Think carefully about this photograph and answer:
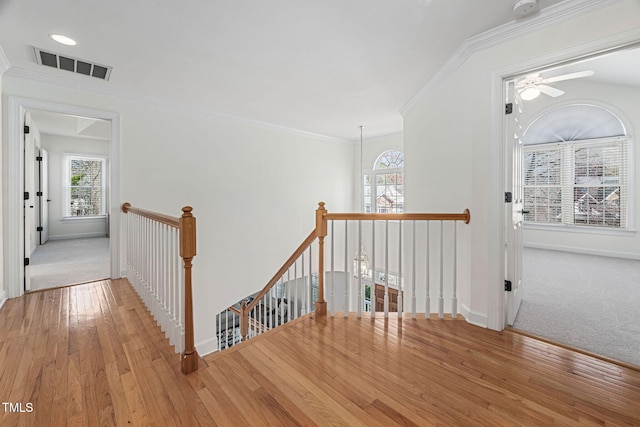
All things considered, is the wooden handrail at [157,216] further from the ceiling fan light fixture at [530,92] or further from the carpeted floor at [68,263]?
the ceiling fan light fixture at [530,92]

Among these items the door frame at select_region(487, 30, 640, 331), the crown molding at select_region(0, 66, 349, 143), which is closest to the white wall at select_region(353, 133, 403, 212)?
the crown molding at select_region(0, 66, 349, 143)

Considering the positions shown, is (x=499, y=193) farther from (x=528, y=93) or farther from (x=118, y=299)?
(x=118, y=299)

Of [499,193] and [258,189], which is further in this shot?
[258,189]

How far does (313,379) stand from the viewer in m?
1.67

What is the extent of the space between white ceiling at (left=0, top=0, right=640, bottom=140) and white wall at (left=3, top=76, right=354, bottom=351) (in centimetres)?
33

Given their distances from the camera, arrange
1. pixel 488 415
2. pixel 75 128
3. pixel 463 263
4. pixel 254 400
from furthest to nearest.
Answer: pixel 75 128 < pixel 463 263 < pixel 254 400 < pixel 488 415

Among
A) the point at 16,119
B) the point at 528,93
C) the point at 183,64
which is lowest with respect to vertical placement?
the point at 16,119

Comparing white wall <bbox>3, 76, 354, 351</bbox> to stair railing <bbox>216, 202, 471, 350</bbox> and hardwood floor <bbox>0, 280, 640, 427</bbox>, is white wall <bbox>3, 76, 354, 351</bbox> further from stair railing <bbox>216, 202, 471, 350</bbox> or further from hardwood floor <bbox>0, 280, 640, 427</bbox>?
hardwood floor <bbox>0, 280, 640, 427</bbox>

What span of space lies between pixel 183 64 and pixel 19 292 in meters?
2.93

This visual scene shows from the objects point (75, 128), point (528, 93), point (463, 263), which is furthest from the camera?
point (75, 128)

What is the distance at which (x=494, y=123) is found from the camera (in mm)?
2240

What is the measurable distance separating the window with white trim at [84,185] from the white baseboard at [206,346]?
495cm

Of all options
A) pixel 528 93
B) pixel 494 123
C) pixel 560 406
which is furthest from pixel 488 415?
pixel 528 93

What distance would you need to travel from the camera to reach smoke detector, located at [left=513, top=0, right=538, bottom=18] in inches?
72.7
